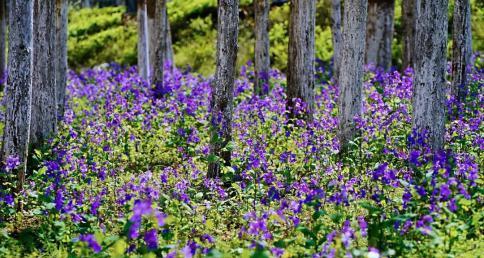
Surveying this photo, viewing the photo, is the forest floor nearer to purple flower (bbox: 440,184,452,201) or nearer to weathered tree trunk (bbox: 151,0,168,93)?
purple flower (bbox: 440,184,452,201)

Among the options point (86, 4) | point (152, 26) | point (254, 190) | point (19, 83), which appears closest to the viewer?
point (254, 190)

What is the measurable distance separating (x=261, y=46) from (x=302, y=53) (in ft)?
13.4

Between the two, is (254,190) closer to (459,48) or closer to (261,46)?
(459,48)

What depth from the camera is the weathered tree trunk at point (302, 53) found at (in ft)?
42.7

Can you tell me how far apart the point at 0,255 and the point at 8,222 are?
150 cm

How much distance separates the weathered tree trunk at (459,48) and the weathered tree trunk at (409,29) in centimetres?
492

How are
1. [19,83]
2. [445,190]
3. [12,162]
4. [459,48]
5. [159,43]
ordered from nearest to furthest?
[445,190] → [12,162] → [19,83] → [459,48] → [159,43]

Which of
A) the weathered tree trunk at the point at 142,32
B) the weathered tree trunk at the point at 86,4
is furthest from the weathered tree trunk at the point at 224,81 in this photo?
the weathered tree trunk at the point at 86,4

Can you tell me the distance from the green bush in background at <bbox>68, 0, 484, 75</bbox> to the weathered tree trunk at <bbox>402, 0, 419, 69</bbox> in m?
4.18

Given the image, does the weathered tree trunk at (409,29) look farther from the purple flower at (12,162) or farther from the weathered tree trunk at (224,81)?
the purple flower at (12,162)

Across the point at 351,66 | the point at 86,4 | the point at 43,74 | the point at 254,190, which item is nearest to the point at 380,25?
the point at 351,66

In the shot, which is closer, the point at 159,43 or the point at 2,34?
the point at 159,43

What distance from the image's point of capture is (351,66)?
11.4m

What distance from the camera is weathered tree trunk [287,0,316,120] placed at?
13008 mm
